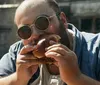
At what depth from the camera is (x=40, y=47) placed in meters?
1.56

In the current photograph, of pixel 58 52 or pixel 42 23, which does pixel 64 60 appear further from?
pixel 42 23

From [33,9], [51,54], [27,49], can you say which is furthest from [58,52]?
[33,9]

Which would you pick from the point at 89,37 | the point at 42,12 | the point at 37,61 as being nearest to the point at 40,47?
the point at 37,61

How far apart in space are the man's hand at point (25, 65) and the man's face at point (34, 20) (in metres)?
0.05

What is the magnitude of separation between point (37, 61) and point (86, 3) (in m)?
9.15

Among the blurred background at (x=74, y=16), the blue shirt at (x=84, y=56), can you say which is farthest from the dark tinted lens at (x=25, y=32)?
the blurred background at (x=74, y=16)

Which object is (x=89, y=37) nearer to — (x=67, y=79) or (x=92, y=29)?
(x=67, y=79)

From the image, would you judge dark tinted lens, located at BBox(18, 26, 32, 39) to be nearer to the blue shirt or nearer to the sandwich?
the sandwich

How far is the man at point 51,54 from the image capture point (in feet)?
4.99

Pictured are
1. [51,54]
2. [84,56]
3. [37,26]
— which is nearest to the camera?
[51,54]

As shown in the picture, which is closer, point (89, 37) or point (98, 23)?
point (89, 37)

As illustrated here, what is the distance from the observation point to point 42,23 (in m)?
1.59

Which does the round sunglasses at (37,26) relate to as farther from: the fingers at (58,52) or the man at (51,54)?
the fingers at (58,52)

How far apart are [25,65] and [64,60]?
0.58ft
